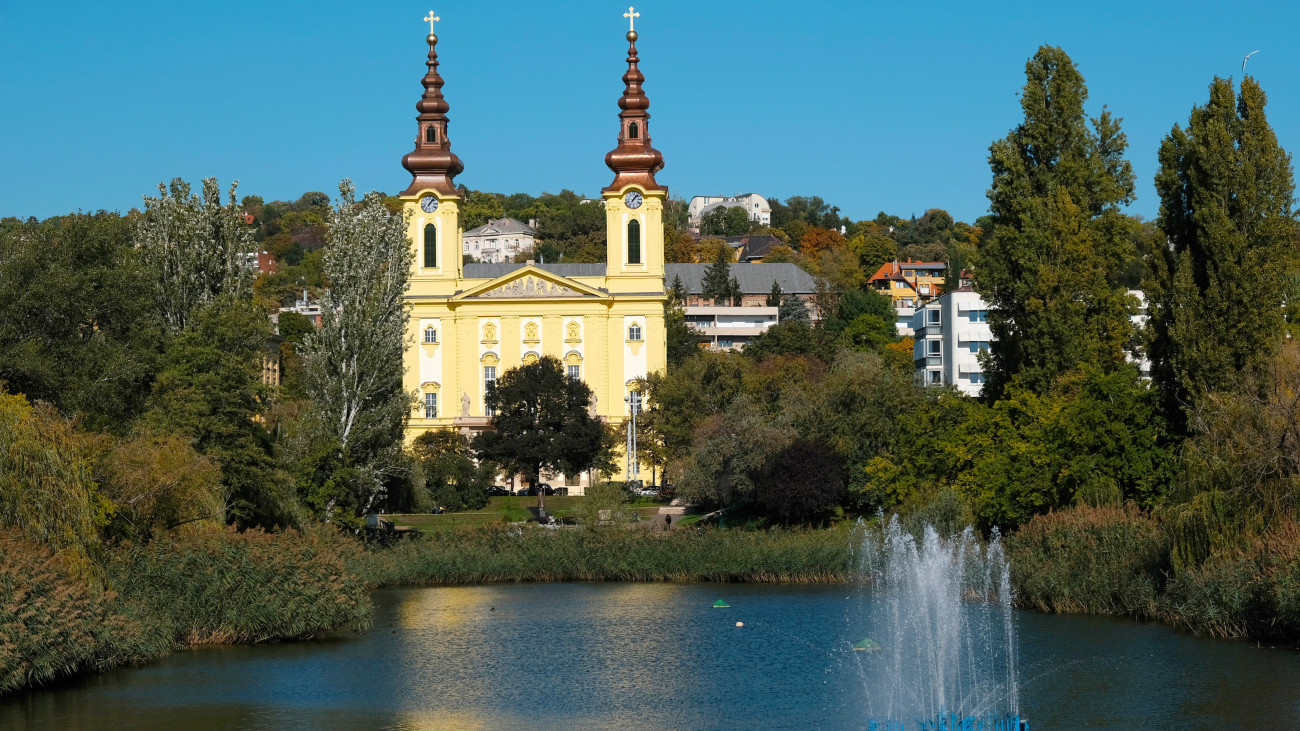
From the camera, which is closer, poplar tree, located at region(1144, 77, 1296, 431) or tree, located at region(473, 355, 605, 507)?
poplar tree, located at region(1144, 77, 1296, 431)

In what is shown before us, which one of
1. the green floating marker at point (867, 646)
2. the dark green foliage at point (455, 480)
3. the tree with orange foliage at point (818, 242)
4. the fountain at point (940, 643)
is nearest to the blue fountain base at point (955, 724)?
the fountain at point (940, 643)

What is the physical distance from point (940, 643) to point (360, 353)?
25.7 m

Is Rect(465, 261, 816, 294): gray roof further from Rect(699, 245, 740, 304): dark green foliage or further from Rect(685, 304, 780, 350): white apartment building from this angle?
Rect(685, 304, 780, 350): white apartment building

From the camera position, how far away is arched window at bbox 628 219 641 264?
8962 cm

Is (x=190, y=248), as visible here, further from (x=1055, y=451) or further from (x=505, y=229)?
(x=505, y=229)

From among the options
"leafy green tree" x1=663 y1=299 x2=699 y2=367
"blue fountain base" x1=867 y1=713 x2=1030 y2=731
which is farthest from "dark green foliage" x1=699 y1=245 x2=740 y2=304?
"blue fountain base" x1=867 y1=713 x2=1030 y2=731

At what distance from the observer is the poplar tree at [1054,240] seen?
4231 cm

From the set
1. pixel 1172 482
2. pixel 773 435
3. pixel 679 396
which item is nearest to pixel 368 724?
pixel 1172 482

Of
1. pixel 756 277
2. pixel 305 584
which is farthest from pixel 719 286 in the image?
pixel 305 584

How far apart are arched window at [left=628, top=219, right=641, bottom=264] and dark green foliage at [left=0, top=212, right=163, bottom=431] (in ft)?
173

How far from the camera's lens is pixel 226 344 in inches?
1569

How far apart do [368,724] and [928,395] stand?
34755 millimetres

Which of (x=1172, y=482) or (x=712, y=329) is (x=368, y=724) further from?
(x=712, y=329)

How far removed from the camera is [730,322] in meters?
135
